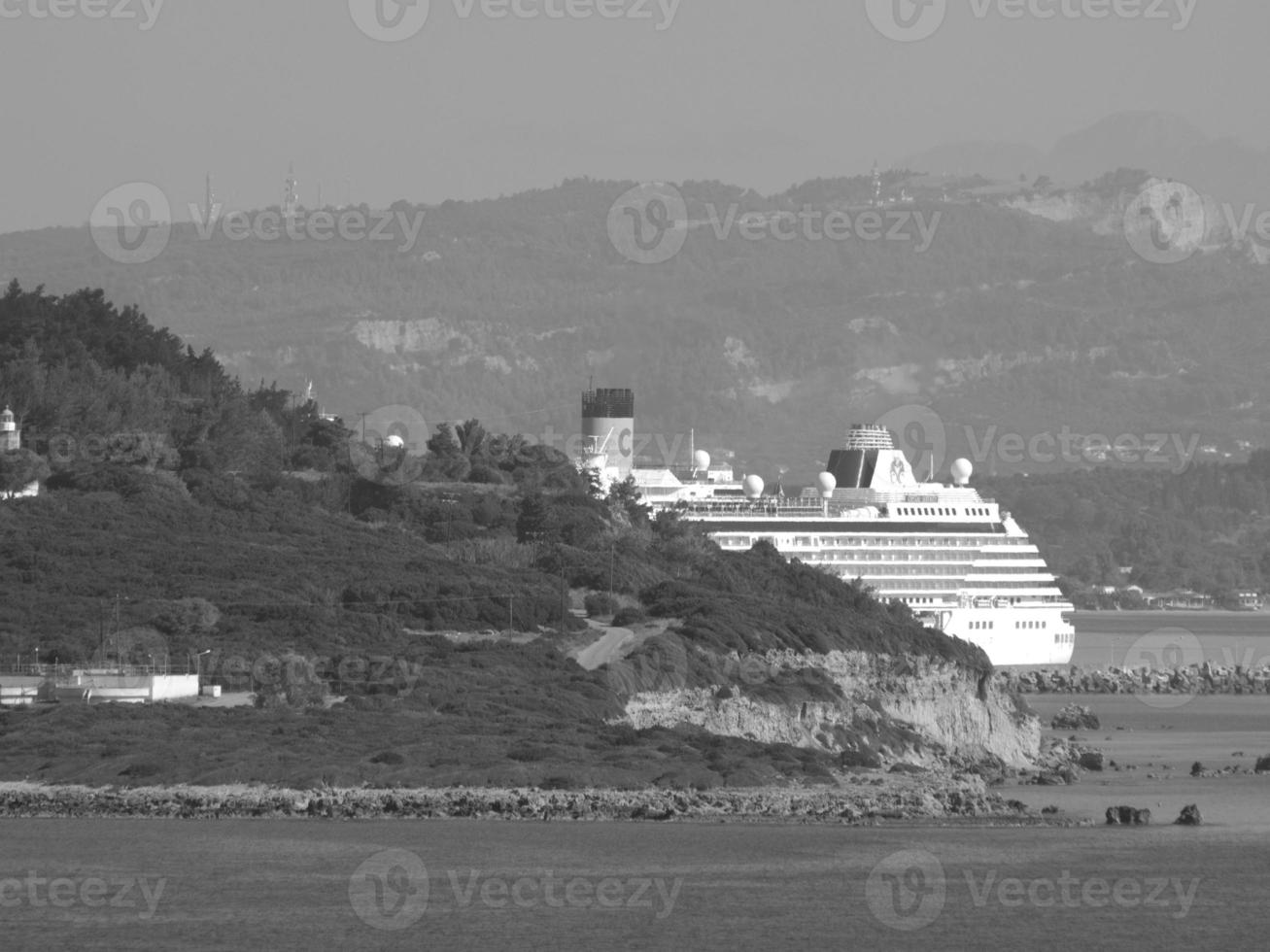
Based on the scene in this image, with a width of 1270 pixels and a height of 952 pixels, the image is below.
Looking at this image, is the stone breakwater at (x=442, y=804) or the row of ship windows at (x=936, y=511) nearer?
the stone breakwater at (x=442, y=804)

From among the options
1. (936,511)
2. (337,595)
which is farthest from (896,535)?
(337,595)

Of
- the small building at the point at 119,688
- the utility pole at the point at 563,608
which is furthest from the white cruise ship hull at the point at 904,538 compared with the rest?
the small building at the point at 119,688

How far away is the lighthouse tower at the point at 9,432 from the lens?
9400 centimetres

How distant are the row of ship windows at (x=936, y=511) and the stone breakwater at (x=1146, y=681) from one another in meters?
8.13

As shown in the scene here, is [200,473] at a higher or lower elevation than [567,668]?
higher

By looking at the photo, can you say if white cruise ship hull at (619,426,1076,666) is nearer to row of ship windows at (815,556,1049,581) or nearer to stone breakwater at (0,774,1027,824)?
row of ship windows at (815,556,1049,581)

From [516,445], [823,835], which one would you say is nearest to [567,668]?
[823,835]

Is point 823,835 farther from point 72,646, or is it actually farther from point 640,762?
point 72,646

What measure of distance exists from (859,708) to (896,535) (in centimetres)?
4629

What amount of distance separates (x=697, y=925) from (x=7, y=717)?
21.2m

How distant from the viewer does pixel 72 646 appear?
68375 millimetres

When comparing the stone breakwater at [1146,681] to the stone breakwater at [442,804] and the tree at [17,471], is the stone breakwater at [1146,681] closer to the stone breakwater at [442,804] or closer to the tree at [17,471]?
the tree at [17,471]

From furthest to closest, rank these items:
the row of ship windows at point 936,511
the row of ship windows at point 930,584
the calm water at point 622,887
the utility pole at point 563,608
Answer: the row of ship windows at point 936,511, the row of ship windows at point 930,584, the utility pole at point 563,608, the calm water at point 622,887

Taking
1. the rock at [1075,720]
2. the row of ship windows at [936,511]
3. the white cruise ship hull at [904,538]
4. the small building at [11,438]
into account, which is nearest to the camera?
the small building at [11,438]
